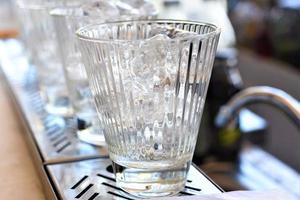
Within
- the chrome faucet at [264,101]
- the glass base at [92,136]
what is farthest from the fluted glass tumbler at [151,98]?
the chrome faucet at [264,101]

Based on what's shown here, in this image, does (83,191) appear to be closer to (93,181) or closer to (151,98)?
(93,181)

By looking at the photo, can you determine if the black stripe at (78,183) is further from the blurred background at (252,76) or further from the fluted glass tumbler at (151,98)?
the blurred background at (252,76)

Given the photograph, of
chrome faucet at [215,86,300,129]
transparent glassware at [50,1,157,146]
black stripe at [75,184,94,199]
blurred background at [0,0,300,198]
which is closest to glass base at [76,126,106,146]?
transparent glassware at [50,1,157,146]

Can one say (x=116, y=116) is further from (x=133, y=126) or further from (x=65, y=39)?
(x=65, y=39)

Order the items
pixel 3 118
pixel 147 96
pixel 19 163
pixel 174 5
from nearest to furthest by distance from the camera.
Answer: pixel 147 96 < pixel 19 163 < pixel 3 118 < pixel 174 5

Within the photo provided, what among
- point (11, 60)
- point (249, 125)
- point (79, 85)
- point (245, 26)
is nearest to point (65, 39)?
point (79, 85)
